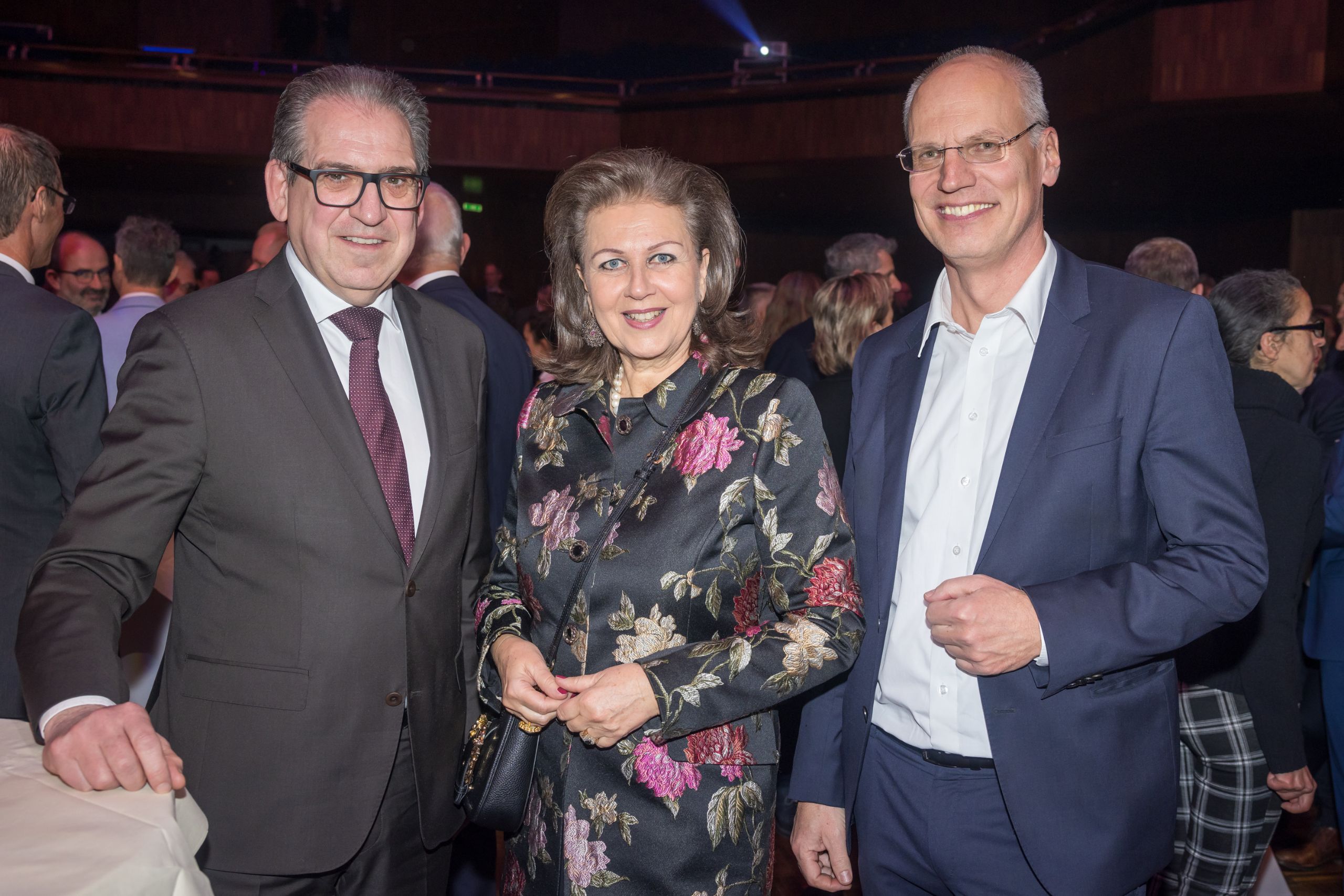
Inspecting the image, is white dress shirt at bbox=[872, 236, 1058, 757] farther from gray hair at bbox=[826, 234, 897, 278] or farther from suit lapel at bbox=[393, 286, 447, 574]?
gray hair at bbox=[826, 234, 897, 278]

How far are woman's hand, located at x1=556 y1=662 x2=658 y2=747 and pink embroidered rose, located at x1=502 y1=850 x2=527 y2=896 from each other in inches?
15.0

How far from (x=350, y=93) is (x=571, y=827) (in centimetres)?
133

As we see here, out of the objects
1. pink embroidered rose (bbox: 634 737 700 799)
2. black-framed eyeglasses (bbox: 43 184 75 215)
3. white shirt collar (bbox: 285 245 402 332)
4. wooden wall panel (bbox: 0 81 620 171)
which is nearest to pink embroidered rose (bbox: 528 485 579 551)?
pink embroidered rose (bbox: 634 737 700 799)

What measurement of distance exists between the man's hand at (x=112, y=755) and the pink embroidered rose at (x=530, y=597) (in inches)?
28.4

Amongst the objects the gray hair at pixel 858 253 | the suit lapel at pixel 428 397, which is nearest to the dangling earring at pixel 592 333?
the suit lapel at pixel 428 397

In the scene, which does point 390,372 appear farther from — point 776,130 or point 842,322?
point 776,130

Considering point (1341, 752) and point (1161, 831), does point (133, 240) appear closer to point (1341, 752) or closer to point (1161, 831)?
point (1161, 831)

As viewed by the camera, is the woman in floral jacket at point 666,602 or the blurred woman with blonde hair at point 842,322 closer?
the woman in floral jacket at point 666,602

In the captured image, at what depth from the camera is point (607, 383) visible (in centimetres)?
191

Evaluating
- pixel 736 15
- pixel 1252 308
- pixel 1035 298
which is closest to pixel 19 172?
pixel 1035 298

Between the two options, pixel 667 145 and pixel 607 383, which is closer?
pixel 607 383

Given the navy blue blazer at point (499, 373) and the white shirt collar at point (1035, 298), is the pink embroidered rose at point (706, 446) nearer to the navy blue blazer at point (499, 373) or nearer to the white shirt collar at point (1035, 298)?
the white shirt collar at point (1035, 298)

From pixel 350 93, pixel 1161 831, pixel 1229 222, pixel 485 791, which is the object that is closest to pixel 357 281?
pixel 350 93

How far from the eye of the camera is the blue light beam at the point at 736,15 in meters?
14.1
